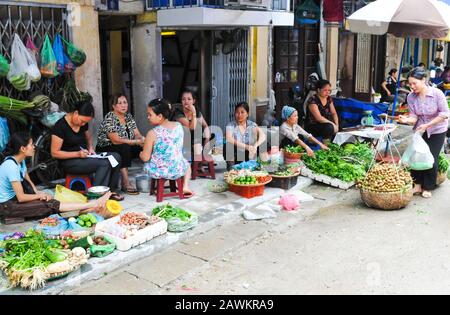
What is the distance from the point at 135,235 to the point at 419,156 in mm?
4090

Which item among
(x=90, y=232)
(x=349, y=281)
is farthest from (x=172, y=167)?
(x=349, y=281)

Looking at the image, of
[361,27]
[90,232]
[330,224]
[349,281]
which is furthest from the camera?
[361,27]

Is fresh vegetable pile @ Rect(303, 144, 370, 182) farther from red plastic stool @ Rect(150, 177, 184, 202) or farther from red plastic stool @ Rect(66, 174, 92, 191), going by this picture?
red plastic stool @ Rect(66, 174, 92, 191)

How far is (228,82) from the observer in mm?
10141

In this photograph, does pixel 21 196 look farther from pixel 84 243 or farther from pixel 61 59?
pixel 61 59

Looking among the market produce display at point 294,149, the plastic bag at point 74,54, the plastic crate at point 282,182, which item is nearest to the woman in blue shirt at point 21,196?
the plastic bag at point 74,54

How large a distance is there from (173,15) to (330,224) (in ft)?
13.6

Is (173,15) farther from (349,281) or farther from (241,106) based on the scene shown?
(349,281)

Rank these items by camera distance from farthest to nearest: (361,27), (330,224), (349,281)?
(361,27), (330,224), (349,281)

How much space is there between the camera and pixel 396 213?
266 inches

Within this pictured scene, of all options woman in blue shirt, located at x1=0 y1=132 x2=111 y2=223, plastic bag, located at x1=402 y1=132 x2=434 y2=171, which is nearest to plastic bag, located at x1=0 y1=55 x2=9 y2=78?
woman in blue shirt, located at x1=0 y1=132 x2=111 y2=223

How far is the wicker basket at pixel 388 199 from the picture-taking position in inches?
262

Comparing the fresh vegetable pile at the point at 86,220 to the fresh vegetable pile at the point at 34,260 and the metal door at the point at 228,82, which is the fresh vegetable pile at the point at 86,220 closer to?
the fresh vegetable pile at the point at 34,260

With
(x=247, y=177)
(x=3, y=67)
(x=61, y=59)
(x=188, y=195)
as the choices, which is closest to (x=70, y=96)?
(x=61, y=59)
